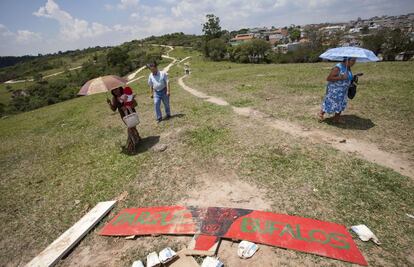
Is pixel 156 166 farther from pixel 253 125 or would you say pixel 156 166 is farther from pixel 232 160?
pixel 253 125

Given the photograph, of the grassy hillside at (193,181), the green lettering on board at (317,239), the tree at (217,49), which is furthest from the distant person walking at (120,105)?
the tree at (217,49)

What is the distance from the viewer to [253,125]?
334 inches

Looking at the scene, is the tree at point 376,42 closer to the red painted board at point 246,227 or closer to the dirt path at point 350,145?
the dirt path at point 350,145

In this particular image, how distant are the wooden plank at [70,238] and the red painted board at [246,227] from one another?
350 millimetres

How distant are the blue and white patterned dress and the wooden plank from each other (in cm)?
694

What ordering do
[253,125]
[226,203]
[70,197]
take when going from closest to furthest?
[226,203], [70,197], [253,125]

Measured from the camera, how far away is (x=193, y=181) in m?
5.60

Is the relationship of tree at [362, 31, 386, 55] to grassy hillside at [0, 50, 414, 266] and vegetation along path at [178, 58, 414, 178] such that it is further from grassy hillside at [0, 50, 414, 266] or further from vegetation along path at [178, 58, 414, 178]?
vegetation along path at [178, 58, 414, 178]

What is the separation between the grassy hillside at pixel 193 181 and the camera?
4093 mm

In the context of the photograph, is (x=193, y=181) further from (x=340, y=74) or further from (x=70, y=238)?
(x=340, y=74)

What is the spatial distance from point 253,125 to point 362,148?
11.0 feet

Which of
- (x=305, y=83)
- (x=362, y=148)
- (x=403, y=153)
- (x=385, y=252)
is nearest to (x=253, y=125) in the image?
(x=362, y=148)

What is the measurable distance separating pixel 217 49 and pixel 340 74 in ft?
138

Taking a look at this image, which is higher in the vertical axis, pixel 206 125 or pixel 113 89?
pixel 113 89
